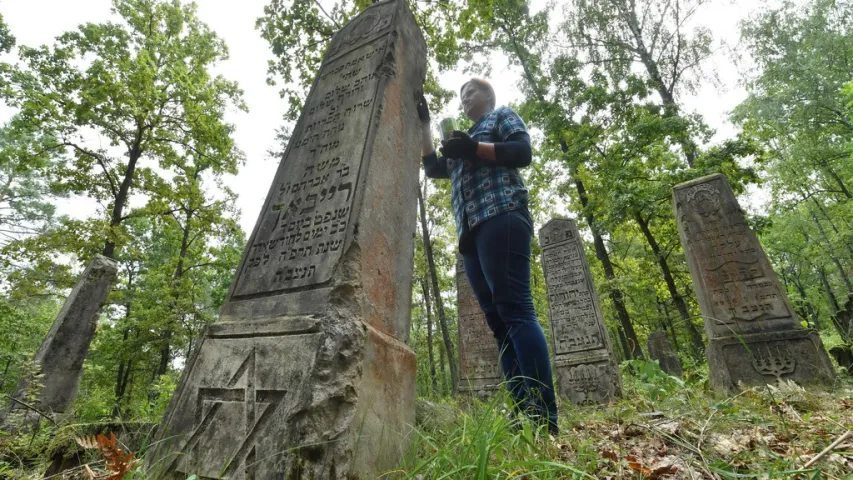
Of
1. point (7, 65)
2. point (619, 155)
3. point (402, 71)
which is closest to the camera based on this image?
point (402, 71)

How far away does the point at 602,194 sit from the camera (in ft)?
34.3

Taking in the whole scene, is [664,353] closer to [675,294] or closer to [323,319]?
A: [675,294]

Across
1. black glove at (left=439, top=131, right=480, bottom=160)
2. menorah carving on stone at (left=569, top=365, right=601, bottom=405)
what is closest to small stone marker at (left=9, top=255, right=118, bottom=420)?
black glove at (left=439, top=131, right=480, bottom=160)

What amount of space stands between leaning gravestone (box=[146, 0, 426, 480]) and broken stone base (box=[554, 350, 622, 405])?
493cm

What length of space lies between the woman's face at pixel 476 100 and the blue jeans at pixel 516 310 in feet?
3.38

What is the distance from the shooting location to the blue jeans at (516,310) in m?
1.92

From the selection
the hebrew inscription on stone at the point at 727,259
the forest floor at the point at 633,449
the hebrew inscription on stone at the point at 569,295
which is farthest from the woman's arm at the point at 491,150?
the hebrew inscription on stone at the point at 569,295

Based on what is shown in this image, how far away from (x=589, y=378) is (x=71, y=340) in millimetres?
8056

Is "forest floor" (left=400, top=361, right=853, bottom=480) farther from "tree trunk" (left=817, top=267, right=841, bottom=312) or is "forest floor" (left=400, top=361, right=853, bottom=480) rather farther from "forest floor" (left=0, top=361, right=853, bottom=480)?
"tree trunk" (left=817, top=267, right=841, bottom=312)

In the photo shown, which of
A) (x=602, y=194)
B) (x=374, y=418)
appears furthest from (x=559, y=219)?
(x=374, y=418)

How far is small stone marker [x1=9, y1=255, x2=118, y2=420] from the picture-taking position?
5.47m

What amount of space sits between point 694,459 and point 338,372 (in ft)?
4.41

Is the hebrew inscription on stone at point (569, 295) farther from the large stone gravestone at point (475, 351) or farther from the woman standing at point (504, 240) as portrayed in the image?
the woman standing at point (504, 240)

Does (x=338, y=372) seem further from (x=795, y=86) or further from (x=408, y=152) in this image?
(x=795, y=86)
